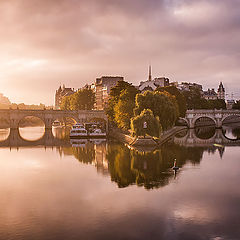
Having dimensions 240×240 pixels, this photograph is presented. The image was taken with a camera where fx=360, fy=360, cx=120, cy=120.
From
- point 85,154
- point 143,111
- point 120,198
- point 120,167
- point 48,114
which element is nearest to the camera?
point 120,198

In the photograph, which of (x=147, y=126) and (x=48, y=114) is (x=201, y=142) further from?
(x=48, y=114)

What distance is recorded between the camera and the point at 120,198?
31359 mm

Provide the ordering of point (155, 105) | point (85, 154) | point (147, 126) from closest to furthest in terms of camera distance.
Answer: point (85, 154)
point (147, 126)
point (155, 105)

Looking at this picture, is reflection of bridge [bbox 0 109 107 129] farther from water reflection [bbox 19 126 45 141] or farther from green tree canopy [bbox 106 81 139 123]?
green tree canopy [bbox 106 81 139 123]

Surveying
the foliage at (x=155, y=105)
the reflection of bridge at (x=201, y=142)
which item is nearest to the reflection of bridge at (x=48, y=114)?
the reflection of bridge at (x=201, y=142)

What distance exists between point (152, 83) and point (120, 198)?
5102 inches

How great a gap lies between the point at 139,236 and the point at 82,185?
1476 cm

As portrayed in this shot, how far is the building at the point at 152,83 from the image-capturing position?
155 meters

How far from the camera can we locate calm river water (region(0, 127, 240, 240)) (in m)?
23.9

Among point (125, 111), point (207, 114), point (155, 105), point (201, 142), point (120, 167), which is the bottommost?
point (120, 167)

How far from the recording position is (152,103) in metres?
73.4

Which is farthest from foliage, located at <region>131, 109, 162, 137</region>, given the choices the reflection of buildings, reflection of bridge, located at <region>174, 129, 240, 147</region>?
reflection of bridge, located at <region>174, 129, 240, 147</region>

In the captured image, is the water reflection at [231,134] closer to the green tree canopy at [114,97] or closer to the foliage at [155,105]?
the foliage at [155,105]

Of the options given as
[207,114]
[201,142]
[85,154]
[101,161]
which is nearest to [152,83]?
[207,114]
